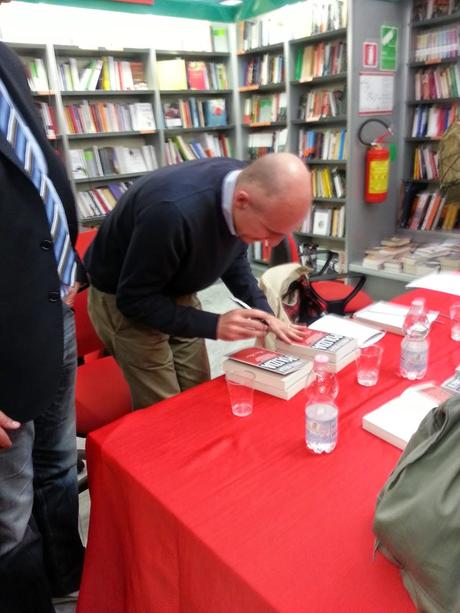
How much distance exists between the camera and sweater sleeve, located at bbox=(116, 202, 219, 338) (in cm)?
135

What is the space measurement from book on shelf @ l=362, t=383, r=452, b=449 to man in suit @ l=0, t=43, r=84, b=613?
757 mm

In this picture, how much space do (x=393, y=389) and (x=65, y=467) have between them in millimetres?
977

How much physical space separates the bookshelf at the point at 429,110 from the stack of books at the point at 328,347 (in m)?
2.83

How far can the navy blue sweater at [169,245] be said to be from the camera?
1358 mm

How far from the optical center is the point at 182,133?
4.96 meters

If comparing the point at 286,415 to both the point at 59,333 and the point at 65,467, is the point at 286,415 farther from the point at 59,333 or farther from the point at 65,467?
the point at 65,467

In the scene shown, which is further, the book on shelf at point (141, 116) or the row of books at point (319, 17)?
the book on shelf at point (141, 116)

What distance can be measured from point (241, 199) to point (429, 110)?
3299 millimetres

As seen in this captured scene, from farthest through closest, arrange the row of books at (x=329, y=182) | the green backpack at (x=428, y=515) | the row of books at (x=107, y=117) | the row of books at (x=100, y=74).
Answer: the row of books at (x=329, y=182) → the row of books at (x=107, y=117) → the row of books at (x=100, y=74) → the green backpack at (x=428, y=515)

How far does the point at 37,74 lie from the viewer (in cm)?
379

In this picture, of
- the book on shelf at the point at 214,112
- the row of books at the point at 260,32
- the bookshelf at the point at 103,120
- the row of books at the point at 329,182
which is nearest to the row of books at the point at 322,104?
the row of books at the point at 329,182

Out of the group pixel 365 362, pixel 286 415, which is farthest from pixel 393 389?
pixel 286 415

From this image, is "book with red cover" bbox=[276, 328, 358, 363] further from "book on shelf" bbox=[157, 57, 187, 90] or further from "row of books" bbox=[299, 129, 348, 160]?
"book on shelf" bbox=[157, 57, 187, 90]

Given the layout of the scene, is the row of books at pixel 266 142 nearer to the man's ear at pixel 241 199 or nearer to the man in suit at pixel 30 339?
the man's ear at pixel 241 199
